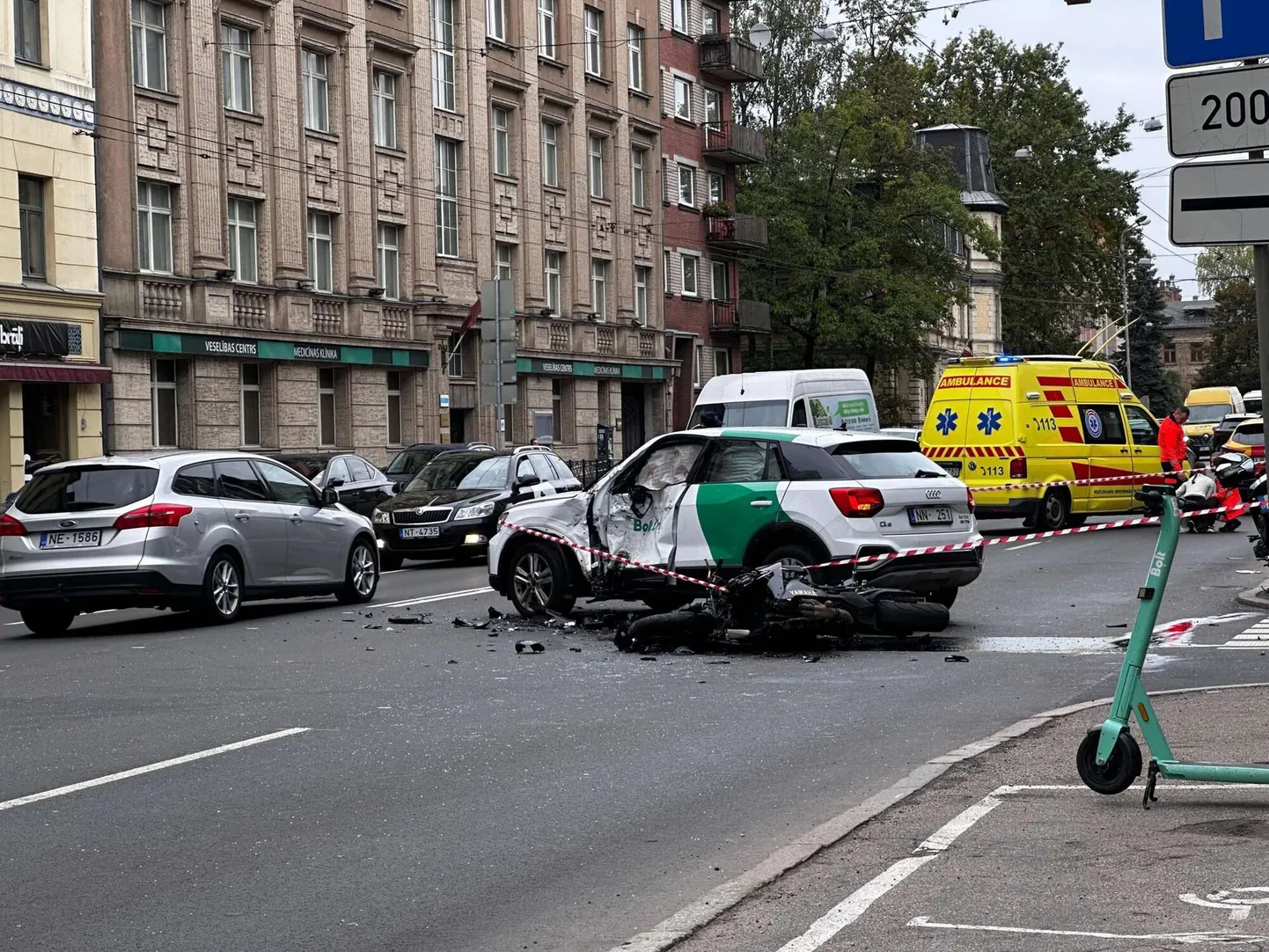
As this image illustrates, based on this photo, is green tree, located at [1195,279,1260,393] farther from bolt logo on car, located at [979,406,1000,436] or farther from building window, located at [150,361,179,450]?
bolt logo on car, located at [979,406,1000,436]

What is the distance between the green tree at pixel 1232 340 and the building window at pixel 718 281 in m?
76.8

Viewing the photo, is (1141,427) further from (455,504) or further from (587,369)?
(587,369)

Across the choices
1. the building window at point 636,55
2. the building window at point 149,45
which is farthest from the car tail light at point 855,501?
the building window at point 636,55

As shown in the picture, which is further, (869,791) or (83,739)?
(83,739)

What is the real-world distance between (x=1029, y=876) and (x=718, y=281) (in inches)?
2201

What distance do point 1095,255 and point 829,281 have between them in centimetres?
1798

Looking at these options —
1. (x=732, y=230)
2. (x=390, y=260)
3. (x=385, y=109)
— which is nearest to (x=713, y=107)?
(x=732, y=230)

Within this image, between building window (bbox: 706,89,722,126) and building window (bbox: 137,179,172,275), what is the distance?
2743 centimetres

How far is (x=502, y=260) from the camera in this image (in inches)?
1906

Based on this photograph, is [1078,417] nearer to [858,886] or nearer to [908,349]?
[858,886]

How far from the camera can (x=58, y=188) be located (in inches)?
1320

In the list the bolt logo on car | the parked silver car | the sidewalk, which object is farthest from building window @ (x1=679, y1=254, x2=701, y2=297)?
the sidewalk

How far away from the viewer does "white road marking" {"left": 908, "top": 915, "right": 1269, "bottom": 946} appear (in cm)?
547

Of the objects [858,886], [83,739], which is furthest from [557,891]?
[83,739]
